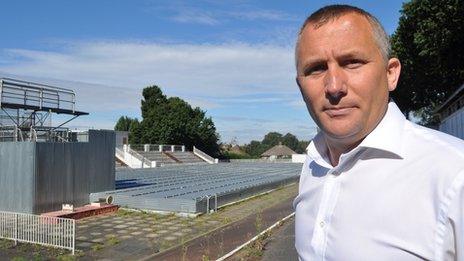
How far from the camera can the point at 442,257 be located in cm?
140

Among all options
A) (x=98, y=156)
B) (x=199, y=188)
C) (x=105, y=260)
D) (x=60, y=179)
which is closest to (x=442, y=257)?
(x=105, y=260)

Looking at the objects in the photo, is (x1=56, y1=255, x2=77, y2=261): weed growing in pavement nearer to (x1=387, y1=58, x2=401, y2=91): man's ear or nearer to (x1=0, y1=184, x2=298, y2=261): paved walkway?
(x1=0, y1=184, x2=298, y2=261): paved walkway

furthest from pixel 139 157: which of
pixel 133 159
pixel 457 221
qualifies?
pixel 457 221

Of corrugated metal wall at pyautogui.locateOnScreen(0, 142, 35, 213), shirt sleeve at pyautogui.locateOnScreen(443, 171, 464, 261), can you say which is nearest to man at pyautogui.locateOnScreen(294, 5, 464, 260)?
shirt sleeve at pyautogui.locateOnScreen(443, 171, 464, 261)

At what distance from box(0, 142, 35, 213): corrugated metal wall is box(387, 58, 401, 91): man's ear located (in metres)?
18.0

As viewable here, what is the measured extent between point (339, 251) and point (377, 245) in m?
0.17

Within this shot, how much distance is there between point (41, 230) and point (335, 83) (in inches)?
514

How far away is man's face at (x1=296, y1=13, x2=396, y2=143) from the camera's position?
170cm

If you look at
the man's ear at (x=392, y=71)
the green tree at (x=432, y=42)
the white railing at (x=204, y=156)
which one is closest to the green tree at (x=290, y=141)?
the white railing at (x=204, y=156)

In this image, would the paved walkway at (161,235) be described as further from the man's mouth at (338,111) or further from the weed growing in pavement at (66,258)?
the man's mouth at (338,111)

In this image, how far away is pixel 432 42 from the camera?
2638 centimetres

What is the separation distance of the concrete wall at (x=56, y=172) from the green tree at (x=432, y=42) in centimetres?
1429

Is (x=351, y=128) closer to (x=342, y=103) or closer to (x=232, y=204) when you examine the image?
(x=342, y=103)

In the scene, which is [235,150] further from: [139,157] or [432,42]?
[432,42]
